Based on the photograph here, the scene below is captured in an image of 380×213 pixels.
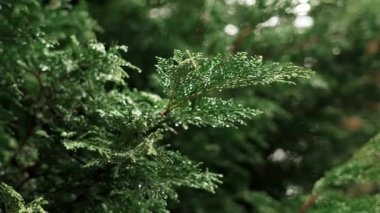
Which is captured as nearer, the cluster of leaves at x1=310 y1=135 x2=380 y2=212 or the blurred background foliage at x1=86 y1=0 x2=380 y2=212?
the cluster of leaves at x1=310 y1=135 x2=380 y2=212

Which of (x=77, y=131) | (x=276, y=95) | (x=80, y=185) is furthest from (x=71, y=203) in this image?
(x=276, y=95)

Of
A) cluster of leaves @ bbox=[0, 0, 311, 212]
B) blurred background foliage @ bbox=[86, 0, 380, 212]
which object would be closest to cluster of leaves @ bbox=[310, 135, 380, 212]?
blurred background foliage @ bbox=[86, 0, 380, 212]

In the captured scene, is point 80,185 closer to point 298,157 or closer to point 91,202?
point 91,202

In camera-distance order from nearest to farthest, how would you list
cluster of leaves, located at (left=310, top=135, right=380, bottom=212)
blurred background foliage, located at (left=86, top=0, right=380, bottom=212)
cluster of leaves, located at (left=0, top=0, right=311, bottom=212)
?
1. cluster of leaves, located at (left=0, top=0, right=311, bottom=212)
2. cluster of leaves, located at (left=310, top=135, right=380, bottom=212)
3. blurred background foliage, located at (left=86, top=0, right=380, bottom=212)

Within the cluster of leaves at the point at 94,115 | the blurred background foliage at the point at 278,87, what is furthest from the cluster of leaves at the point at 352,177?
the cluster of leaves at the point at 94,115

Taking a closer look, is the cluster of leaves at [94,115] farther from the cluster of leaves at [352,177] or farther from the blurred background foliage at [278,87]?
the blurred background foliage at [278,87]

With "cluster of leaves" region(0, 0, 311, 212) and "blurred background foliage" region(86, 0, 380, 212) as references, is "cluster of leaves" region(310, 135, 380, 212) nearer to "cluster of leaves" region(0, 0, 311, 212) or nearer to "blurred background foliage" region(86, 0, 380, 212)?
"blurred background foliage" region(86, 0, 380, 212)

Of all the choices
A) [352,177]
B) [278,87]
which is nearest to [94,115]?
[352,177]
